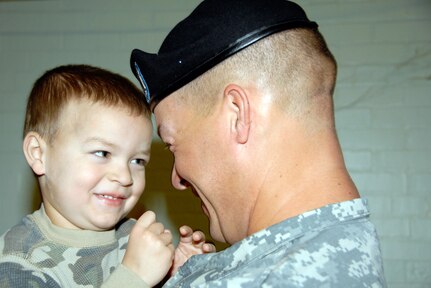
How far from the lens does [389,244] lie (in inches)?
124

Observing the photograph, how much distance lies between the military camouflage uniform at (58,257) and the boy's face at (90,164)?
51mm

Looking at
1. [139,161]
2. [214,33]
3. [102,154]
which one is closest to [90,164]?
[102,154]

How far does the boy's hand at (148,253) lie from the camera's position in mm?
1356

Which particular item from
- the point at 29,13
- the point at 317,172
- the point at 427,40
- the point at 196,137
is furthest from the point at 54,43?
the point at 317,172

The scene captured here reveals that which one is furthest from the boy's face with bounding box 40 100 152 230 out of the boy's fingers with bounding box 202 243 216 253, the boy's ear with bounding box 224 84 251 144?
the boy's ear with bounding box 224 84 251 144

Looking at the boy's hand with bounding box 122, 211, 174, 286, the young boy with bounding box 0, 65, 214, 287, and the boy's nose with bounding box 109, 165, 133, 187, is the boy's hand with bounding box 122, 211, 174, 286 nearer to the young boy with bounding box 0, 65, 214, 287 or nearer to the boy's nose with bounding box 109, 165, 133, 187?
the young boy with bounding box 0, 65, 214, 287

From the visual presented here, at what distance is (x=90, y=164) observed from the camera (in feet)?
4.95

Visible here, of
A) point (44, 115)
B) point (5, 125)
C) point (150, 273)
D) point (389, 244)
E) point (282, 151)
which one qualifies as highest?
point (282, 151)

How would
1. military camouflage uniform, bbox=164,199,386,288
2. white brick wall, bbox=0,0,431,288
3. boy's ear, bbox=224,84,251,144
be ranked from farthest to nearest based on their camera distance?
white brick wall, bbox=0,0,431,288 → boy's ear, bbox=224,84,251,144 → military camouflage uniform, bbox=164,199,386,288

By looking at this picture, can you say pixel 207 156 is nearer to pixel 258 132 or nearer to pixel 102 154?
pixel 258 132

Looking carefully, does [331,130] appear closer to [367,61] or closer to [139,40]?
[367,61]

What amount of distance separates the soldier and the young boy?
16.4 inches

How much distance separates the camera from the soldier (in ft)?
2.85

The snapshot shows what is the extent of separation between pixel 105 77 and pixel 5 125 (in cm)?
217
